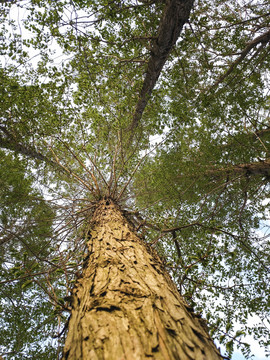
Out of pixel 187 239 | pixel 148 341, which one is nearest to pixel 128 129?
pixel 187 239

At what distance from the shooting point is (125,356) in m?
0.98

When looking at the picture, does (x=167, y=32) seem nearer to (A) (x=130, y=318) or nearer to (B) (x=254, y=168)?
(B) (x=254, y=168)

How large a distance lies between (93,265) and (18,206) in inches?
244

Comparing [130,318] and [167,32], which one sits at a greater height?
[167,32]

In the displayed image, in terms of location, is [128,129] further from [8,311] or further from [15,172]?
[8,311]

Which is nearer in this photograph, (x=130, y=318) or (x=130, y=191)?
(x=130, y=318)

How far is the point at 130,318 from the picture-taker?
47.8 inches

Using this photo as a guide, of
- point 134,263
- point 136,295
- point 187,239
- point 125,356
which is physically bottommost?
point 125,356

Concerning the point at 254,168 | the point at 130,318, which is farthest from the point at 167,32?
the point at 130,318

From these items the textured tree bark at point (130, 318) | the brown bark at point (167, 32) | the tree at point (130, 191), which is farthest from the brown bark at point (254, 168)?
the textured tree bark at point (130, 318)

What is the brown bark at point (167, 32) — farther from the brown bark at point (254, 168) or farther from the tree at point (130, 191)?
the brown bark at point (254, 168)

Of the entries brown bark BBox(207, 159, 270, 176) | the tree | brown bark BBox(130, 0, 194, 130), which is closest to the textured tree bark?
the tree

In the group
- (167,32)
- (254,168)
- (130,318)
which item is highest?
(167,32)

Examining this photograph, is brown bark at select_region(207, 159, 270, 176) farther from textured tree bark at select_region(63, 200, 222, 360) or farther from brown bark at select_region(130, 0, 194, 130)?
textured tree bark at select_region(63, 200, 222, 360)
